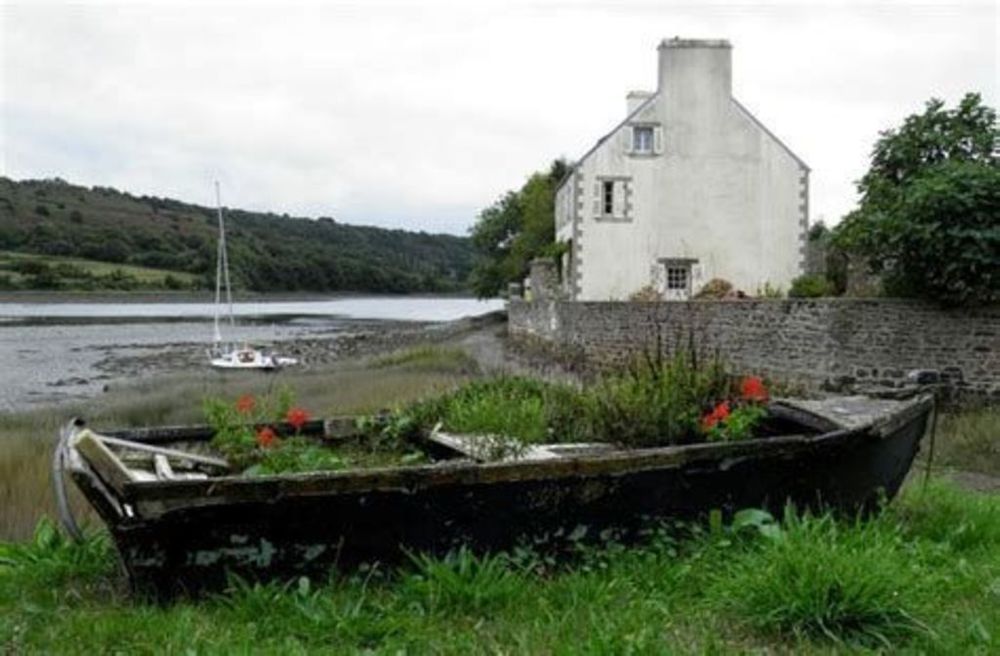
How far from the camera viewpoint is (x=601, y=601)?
4730 millimetres

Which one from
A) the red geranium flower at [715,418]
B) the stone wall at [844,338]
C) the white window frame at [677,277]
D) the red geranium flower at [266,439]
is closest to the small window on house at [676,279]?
the white window frame at [677,277]

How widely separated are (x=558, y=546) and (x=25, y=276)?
90.5 metres

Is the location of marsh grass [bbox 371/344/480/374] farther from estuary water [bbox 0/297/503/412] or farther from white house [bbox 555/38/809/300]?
estuary water [bbox 0/297/503/412]

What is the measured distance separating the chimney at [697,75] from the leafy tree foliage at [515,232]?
29.3 ft

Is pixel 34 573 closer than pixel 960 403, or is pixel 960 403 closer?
pixel 34 573

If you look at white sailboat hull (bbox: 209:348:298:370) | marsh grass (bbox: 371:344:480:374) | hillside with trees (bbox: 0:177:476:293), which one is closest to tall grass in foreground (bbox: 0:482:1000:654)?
marsh grass (bbox: 371:344:480:374)

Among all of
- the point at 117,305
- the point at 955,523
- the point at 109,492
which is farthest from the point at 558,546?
the point at 117,305

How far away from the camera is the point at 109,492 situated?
484 centimetres

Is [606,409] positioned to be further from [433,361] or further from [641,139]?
[641,139]

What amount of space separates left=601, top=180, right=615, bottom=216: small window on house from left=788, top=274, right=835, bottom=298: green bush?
23.2ft

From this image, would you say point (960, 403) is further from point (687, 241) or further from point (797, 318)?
point (687, 241)

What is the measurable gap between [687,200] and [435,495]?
92.0 feet

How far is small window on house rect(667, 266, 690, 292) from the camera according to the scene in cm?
3219

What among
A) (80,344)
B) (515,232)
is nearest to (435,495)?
(80,344)
